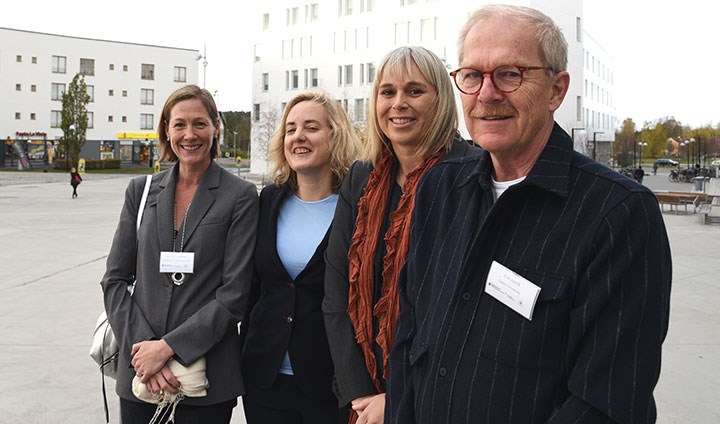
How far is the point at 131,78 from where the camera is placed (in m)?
77.8

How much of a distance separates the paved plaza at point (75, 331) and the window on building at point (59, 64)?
224 ft

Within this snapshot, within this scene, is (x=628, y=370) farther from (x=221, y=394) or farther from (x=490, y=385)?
(x=221, y=394)

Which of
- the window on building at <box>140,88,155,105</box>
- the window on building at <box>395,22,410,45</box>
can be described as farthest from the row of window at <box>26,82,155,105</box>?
the window on building at <box>395,22,410,45</box>

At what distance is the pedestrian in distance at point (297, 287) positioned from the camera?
10.1ft

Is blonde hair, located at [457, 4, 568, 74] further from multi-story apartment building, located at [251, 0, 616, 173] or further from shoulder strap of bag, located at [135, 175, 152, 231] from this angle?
multi-story apartment building, located at [251, 0, 616, 173]

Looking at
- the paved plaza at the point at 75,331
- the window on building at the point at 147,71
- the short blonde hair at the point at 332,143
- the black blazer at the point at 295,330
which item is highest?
the window on building at the point at 147,71

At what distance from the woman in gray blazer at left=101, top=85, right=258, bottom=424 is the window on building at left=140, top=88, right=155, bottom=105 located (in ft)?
267

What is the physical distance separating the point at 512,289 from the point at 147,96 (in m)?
84.0

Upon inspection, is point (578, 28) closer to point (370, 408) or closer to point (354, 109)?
point (354, 109)

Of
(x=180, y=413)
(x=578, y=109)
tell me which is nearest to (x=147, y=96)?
(x=578, y=109)

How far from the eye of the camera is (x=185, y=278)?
3096 mm

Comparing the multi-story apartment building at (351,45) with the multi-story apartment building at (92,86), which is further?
the multi-story apartment building at (92,86)

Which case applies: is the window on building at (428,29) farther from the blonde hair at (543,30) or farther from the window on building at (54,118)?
the blonde hair at (543,30)

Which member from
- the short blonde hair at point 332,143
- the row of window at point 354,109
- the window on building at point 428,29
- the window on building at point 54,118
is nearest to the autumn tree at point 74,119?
the window on building at point 54,118
